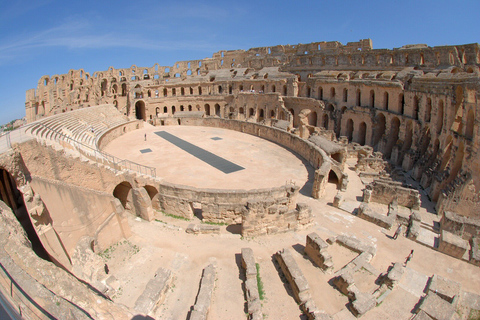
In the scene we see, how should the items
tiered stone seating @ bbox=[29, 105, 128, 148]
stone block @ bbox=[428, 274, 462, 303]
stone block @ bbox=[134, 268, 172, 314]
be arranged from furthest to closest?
tiered stone seating @ bbox=[29, 105, 128, 148] → stone block @ bbox=[428, 274, 462, 303] → stone block @ bbox=[134, 268, 172, 314]

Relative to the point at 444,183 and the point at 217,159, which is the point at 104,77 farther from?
the point at 444,183

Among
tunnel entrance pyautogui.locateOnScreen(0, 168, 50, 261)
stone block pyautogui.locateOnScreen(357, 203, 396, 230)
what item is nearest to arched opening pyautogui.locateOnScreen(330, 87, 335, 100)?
stone block pyautogui.locateOnScreen(357, 203, 396, 230)

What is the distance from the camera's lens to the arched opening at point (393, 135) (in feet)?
72.5

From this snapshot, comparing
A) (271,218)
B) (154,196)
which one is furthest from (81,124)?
(271,218)

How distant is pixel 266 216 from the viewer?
10672 millimetres

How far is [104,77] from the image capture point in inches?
1473

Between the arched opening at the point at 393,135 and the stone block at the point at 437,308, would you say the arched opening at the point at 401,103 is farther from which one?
the stone block at the point at 437,308

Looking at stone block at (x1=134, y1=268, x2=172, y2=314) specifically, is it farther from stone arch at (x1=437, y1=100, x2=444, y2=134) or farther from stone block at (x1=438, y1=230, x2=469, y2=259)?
stone arch at (x1=437, y1=100, x2=444, y2=134)

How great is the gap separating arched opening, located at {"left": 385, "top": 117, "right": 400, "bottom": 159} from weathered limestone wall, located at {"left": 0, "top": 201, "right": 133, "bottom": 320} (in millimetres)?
22436

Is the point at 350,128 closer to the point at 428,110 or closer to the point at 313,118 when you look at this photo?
the point at 313,118

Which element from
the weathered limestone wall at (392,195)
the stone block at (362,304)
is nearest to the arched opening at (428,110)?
the weathered limestone wall at (392,195)

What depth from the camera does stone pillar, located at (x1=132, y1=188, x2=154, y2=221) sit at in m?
11.7

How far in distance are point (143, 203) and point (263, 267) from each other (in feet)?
19.1

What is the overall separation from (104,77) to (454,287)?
134 feet
